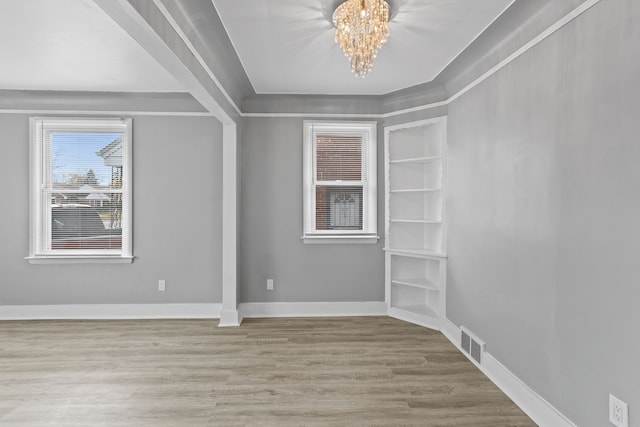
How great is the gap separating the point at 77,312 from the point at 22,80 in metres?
2.59

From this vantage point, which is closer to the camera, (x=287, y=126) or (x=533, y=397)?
(x=533, y=397)

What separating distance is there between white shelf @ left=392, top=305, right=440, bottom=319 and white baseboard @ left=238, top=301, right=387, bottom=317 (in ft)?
0.75

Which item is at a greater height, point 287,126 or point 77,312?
point 287,126

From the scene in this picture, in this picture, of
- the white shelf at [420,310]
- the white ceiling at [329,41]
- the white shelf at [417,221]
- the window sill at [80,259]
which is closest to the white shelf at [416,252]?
the white shelf at [417,221]

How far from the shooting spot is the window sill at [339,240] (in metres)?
4.05

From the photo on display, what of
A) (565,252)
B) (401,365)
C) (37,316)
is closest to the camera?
(565,252)

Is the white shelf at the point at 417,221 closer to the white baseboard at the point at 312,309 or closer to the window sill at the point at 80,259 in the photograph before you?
the white baseboard at the point at 312,309

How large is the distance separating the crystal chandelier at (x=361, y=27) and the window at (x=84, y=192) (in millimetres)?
2895

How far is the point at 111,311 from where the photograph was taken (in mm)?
3955

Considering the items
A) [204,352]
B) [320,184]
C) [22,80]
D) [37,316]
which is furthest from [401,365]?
[22,80]

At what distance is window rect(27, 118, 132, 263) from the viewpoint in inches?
154

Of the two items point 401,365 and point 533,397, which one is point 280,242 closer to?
point 401,365

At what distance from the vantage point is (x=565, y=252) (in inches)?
75.5

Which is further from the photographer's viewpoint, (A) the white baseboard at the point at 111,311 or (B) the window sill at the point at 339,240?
(B) the window sill at the point at 339,240
